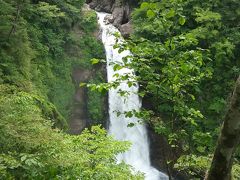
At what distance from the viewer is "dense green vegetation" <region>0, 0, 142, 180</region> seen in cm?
502

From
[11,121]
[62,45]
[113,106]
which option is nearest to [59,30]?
[62,45]

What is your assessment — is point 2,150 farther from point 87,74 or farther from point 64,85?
point 87,74

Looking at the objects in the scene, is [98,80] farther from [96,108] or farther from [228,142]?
[228,142]

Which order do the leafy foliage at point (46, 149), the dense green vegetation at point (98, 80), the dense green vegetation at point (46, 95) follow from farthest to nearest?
the dense green vegetation at point (46, 95) → the leafy foliage at point (46, 149) → the dense green vegetation at point (98, 80)

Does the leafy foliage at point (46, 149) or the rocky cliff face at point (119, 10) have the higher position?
the rocky cliff face at point (119, 10)

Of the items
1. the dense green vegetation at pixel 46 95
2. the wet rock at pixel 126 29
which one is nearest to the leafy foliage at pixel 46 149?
the dense green vegetation at pixel 46 95

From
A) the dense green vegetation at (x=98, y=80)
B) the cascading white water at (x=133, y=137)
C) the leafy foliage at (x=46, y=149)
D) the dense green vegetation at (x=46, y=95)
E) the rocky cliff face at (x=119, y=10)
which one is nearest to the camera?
the dense green vegetation at (x=98, y=80)

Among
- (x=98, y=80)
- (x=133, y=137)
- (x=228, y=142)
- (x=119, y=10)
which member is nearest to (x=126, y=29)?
(x=119, y=10)

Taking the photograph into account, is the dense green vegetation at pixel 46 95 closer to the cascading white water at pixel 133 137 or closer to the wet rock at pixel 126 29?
the cascading white water at pixel 133 137

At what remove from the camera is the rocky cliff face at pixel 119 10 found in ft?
74.6

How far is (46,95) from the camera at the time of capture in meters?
15.6

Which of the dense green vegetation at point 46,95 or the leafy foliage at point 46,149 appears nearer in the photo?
the leafy foliage at point 46,149

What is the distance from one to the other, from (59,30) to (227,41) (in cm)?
954

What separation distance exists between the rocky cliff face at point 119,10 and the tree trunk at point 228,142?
64.6ft
